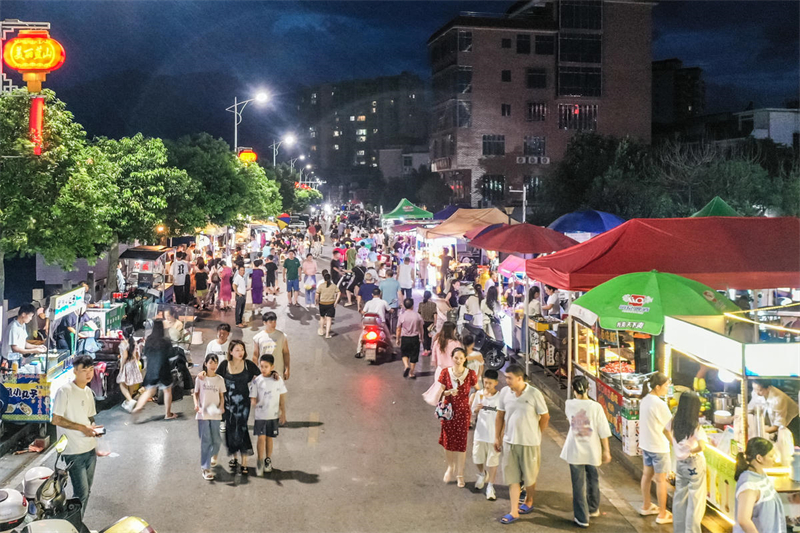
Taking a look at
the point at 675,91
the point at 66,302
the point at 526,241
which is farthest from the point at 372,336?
the point at 675,91

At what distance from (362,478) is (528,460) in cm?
213

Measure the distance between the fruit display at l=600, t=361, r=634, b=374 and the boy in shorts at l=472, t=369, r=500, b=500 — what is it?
3.07m

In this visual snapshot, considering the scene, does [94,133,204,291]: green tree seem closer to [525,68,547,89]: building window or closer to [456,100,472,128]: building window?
[456,100,472,128]: building window

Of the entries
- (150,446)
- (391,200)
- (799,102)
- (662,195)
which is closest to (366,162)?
(391,200)

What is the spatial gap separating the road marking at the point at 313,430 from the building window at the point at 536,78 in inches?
2114

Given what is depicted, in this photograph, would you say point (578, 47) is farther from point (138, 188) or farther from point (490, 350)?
point (490, 350)

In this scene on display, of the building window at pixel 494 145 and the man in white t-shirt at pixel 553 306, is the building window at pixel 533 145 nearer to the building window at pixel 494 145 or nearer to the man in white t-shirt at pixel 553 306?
the building window at pixel 494 145

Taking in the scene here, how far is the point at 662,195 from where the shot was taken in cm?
3497

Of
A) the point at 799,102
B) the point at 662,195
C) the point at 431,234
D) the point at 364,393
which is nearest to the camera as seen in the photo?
the point at 364,393

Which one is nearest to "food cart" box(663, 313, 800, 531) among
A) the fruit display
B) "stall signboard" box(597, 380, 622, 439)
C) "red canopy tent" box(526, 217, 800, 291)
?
"stall signboard" box(597, 380, 622, 439)

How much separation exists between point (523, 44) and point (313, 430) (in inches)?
2159

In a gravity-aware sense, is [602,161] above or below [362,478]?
above

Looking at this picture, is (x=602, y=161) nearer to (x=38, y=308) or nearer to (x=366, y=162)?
(x=38, y=308)

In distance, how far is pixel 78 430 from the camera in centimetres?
693
